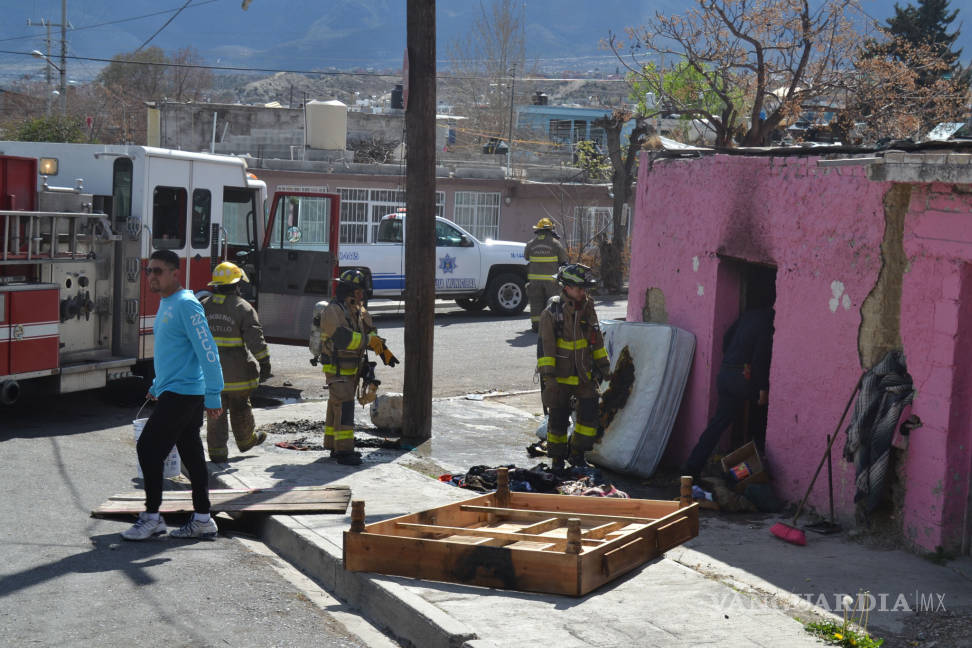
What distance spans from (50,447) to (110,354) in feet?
6.47

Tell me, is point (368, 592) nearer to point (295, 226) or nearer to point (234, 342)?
point (234, 342)

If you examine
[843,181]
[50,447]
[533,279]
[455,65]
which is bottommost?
[50,447]

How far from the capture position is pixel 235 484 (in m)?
8.41

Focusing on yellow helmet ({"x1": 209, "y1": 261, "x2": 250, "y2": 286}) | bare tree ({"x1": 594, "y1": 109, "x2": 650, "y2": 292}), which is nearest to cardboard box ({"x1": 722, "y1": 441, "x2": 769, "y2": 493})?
yellow helmet ({"x1": 209, "y1": 261, "x2": 250, "y2": 286})

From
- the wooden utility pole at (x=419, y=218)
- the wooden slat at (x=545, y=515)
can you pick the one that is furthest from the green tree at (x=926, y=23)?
the wooden slat at (x=545, y=515)

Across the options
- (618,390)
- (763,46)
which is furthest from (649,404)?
(763,46)

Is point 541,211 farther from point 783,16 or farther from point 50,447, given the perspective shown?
point 50,447

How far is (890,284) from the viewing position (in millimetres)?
7281

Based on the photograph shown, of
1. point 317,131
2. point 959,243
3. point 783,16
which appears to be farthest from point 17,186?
point 317,131

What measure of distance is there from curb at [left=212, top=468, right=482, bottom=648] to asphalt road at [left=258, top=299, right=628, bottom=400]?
5.58 meters

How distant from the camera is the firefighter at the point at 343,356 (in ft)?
30.5

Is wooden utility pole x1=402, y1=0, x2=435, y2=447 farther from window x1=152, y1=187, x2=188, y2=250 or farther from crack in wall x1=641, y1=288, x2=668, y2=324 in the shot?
window x1=152, y1=187, x2=188, y2=250

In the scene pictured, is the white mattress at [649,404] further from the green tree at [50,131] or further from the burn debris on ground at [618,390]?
the green tree at [50,131]

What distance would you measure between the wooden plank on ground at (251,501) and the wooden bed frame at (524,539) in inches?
45.7
